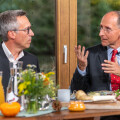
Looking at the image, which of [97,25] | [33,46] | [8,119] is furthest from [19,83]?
[97,25]

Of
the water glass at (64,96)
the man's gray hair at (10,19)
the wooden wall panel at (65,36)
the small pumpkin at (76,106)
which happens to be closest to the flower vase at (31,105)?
the small pumpkin at (76,106)

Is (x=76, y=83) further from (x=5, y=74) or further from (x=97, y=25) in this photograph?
(x=97, y=25)

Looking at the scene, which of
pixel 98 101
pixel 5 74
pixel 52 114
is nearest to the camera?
pixel 52 114

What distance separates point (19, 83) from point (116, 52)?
1.25 metres

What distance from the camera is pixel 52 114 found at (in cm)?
183

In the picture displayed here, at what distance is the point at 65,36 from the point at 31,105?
6.55ft

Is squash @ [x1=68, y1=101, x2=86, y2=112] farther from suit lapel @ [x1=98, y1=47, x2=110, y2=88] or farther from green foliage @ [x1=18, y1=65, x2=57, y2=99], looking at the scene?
suit lapel @ [x1=98, y1=47, x2=110, y2=88]

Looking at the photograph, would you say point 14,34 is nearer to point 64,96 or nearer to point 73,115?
point 64,96

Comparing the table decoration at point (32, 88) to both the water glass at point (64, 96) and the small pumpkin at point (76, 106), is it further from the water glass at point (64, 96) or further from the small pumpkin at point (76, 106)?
the water glass at point (64, 96)

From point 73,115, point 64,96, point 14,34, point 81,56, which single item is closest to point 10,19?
point 14,34

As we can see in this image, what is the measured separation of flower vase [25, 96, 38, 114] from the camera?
5.85 feet

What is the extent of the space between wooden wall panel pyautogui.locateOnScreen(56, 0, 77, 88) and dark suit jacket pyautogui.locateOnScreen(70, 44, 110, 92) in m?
0.79

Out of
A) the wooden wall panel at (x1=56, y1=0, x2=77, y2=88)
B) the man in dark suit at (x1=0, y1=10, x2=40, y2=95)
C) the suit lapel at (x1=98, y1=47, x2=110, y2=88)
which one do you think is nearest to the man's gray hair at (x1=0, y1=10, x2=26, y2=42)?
the man in dark suit at (x1=0, y1=10, x2=40, y2=95)

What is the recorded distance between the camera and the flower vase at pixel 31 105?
178cm
